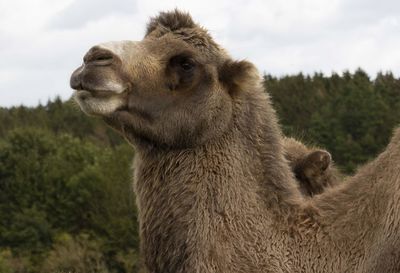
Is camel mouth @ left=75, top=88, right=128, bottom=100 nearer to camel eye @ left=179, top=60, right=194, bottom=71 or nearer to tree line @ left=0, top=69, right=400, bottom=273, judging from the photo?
camel eye @ left=179, top=60, right=194, bottom=71

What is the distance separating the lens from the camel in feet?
23.2

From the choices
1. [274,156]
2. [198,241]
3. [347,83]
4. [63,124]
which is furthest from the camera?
[63,124]

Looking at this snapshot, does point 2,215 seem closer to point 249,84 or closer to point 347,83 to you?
point 347,83

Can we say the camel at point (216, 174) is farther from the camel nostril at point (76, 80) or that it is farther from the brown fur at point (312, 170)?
the brown fur at point (312, 170)

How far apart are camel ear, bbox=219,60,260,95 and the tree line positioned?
35.6 m

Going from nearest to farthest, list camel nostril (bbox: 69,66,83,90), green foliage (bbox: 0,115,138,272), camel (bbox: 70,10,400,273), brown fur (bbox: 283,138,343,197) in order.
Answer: camel (bbox: 70,10,400,273)
camel nostril (bbox: 69,66,83,90)
brown fur (bbox: 283,138,343,197)
green foliage (bbox: 0,115,138,272)

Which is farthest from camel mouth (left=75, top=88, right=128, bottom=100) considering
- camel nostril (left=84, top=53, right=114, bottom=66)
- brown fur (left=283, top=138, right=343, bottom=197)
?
brown fur (left=283, top=138, right=343, bottom=197)

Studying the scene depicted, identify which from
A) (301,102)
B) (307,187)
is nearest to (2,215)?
(301,102)

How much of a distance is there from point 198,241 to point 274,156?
0.90 metres

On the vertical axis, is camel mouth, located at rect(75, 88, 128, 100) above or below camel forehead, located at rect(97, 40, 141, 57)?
below

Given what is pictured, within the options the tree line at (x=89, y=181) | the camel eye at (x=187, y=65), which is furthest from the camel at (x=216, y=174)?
the tree line at (x=89, y=181)

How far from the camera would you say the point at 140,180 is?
7.79m

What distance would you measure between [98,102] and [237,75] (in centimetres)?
109

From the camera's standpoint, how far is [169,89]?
7797mm
